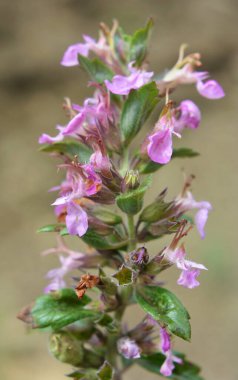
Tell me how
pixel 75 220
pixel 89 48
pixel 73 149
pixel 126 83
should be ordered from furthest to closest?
pixel 89 48 → pixel 73 149 → pixel 126 83 → pixel 75 220

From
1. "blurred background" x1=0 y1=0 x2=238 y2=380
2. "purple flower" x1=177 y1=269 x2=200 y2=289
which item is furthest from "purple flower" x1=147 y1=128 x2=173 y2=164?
"blurred background" x1=0 y1=0 x2=238 y2=380

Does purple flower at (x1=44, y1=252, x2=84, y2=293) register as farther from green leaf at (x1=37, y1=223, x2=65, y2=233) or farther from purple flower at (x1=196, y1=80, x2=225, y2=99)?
purple flower at (x1=196, y1=80, x2=225, y2=99)

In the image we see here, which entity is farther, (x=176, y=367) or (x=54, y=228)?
(x=176, y=367)

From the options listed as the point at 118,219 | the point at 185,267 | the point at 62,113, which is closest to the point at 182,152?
the point at 118,219

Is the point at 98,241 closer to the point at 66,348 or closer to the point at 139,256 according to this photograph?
the point at 139,256

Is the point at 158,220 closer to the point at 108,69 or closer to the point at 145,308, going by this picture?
the point at 145,308

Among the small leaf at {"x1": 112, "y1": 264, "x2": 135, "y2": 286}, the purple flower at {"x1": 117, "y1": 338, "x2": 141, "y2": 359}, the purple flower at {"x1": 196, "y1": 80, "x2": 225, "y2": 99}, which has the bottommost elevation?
the purple flower at {"x1": 117, "y1": 338, "x2": 141, "y2": 359}

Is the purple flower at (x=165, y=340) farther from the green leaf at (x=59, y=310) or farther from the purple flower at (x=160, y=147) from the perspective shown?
the purple flower at (x=160, y=147)

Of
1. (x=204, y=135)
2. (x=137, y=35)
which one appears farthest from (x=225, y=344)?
(x=137, y=35)
